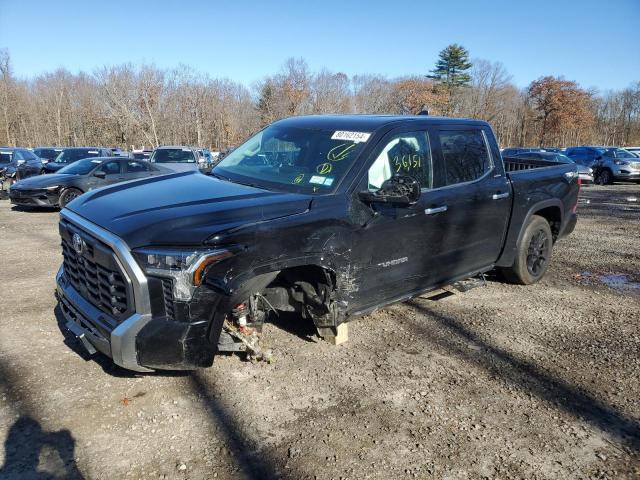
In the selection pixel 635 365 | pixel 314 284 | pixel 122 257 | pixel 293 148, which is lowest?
pixel 635 365

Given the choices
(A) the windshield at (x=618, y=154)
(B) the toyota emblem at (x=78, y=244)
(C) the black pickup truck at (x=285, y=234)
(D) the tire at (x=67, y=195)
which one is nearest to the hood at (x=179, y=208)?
(C) the black pickup truck at (x=285, y=234)

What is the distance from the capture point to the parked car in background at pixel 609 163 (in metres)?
21.4

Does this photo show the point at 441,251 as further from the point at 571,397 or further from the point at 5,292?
the point at 5,292

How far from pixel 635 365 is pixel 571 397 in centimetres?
94

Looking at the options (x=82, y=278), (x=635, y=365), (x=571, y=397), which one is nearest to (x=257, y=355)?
(x=82, y=278)

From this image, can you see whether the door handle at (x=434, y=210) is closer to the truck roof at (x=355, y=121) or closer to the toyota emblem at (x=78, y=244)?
the truck roof at (x=355, y=121)

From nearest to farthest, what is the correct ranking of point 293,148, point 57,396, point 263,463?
point 263,463 < point 57,396 < point 293,148

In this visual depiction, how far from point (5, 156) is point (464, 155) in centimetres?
1876

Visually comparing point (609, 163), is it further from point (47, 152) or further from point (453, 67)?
point (453, 67)

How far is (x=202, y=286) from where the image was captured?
2.86 meters

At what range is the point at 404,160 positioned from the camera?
4.09 metres

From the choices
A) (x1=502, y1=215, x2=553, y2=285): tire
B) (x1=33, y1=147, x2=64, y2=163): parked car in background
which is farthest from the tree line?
(x1=502, y1=215, x2=553, y2=285): tire

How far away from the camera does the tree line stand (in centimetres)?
4406

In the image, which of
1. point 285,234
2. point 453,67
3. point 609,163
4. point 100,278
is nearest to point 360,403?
point 285,234
